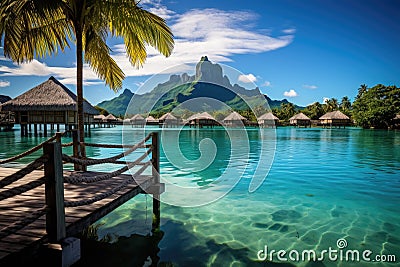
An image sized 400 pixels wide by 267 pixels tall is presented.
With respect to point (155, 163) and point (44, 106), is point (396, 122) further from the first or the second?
point (155, 163)

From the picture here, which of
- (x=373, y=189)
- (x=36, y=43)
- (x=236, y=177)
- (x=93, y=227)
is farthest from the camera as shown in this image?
(x=236, y=177)

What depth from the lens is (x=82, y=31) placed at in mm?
5879

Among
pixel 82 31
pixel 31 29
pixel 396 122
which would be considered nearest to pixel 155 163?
pixel 82 31

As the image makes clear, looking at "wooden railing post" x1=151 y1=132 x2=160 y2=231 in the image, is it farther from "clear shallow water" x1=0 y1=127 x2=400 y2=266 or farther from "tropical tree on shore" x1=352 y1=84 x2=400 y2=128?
"tropical tree on shore" x1=352 y1=84 x2=400 y2=128

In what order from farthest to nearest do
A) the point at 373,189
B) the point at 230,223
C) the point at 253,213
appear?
1. the point at 373,189
2. the point at 253,213
3. the point at 230,223

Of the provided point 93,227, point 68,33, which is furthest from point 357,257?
point 68,33

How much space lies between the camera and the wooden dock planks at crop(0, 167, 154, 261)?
2.39 metres

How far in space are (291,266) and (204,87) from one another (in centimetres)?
382

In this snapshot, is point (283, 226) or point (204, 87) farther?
point (204, 87)

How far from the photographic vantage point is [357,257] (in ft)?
12.7

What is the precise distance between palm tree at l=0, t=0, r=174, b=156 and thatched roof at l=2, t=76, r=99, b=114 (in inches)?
676

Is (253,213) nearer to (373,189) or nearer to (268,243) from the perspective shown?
(268,243)

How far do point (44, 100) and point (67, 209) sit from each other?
77.7 feet

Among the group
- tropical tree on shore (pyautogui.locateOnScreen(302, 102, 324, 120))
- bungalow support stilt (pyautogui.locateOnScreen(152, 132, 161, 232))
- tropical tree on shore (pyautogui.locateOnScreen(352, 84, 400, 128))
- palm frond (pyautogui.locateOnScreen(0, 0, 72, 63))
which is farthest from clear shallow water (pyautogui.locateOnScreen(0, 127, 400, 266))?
tropical tree on shore (pyautogui.locateOnScreen(302, 102, 324, 120))
